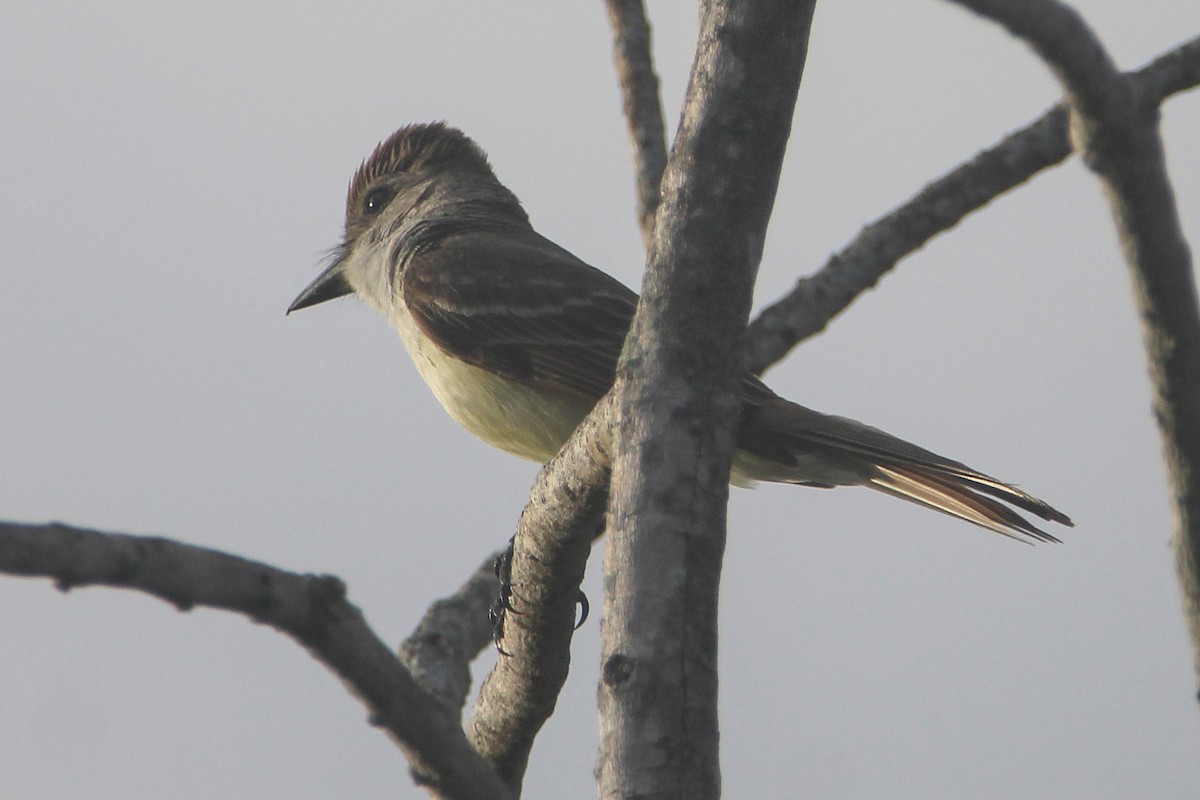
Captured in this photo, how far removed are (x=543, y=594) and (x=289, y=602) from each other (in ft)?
6.00

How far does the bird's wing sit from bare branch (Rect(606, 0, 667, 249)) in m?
0.49

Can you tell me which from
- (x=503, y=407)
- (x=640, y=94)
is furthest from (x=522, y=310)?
(x=640, y=94)

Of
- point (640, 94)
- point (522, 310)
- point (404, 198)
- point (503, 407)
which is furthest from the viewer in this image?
point (404, 198)

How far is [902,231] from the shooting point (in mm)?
6582

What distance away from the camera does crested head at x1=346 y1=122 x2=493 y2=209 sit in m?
9.57

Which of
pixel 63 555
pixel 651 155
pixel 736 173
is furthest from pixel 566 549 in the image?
pixel 651 155

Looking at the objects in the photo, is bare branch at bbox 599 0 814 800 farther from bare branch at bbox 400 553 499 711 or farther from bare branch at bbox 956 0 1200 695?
bare branch at bbox 400 553 499 711

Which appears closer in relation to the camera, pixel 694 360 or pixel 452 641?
pixel 694 360

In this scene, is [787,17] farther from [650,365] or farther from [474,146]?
[474,146]

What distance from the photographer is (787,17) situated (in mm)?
3621

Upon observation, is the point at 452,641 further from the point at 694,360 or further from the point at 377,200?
the point at 377,200

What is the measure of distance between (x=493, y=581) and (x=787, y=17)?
343 cm

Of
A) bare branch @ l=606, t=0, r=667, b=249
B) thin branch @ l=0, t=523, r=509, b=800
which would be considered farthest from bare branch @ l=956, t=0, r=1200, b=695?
bare branch @ l=606, t=0, r=667, b=249

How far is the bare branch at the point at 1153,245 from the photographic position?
4.52 metres
